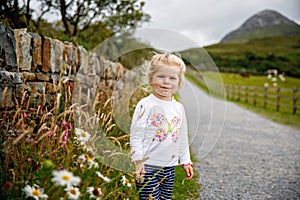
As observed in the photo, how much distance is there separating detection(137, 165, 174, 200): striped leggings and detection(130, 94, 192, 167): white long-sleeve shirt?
0.08 meters

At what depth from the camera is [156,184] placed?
8.73 feet

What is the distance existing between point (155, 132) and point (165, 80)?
16.3 inches

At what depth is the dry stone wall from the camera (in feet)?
9.55

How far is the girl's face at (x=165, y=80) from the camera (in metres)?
2.59

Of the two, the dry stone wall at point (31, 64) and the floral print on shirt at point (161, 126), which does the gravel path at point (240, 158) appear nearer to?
the floral print on shirt at point (161, 126)

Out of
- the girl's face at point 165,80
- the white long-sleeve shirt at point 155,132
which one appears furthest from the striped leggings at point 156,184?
the girl's face at point 165,80

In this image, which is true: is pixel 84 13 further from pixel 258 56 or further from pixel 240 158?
pixel 258 56

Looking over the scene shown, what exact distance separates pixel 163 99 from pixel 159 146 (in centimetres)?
38

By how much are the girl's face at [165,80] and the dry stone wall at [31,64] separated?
0.73 metres

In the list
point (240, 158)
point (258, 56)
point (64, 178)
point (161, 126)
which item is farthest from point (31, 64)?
point (258, 56)

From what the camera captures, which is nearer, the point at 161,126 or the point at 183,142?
the point at 161,126

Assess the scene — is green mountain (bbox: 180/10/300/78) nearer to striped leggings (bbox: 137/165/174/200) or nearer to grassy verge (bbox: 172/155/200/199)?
striped leggings (bbox: 137/165/174/200)

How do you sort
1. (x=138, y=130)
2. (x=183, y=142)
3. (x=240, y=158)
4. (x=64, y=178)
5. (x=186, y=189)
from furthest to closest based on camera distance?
(x=240, y=158) < (x=186, y=189) < (x=183, y=142) < (x=138, y=130) < (x=64, y=178)

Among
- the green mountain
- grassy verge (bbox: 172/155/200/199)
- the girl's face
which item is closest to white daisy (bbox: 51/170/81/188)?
the girl's face
